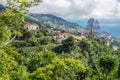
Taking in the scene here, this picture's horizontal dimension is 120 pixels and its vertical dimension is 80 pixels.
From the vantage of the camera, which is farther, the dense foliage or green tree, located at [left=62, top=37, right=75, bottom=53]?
green tree, located at [left=62, top=37, right=75, bottom=53]

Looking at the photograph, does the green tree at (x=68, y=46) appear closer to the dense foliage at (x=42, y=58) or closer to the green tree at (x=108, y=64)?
the dense foliage at (x=42, y=58)

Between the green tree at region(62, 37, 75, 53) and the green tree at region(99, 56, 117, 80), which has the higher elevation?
the green tree at region(99, 56, 117, 80)

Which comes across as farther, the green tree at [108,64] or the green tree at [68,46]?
the green tree at [68,46]

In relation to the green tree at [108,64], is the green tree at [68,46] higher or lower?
lower

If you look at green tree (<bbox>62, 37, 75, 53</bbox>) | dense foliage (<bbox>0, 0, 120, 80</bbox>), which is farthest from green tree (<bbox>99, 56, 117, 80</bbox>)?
green tree (<bbox>62, 37, 75, 53</bbox>)

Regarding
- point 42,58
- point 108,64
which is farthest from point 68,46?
point 108,64

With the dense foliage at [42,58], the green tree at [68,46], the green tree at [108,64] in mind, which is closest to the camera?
the dense foliage at [42,58]

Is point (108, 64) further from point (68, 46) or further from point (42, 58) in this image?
point (68, 46)

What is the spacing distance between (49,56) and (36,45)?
70743mm

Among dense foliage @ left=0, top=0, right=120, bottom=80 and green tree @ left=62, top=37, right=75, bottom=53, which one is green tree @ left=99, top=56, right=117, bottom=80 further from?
green tree @ left=62, top=37, right=75, bottom=53

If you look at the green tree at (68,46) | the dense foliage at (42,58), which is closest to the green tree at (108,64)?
the dense foliage at (42,58)

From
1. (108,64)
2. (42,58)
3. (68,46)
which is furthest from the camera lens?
(68,46)

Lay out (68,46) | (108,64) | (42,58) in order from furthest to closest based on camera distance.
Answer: (68,46)
(42,58)
(108,64)

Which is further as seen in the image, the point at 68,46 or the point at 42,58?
the point at 68,46
